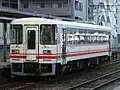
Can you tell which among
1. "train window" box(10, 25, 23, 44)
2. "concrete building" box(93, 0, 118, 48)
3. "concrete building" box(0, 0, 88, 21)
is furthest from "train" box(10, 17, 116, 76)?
"concrete building" box(93, 0, 118, 48)

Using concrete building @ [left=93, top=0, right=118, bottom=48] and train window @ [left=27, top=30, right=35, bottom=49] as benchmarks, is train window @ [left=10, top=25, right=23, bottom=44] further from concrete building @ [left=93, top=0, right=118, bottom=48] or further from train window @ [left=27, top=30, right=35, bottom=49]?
concrete building @ [left=93, top=0, right=118, bottom=48]

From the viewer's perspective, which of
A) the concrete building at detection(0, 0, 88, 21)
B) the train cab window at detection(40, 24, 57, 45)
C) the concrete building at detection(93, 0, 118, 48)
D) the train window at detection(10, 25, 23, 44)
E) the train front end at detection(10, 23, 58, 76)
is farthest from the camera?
the concrete building at detection(93, 0, 118, 48)

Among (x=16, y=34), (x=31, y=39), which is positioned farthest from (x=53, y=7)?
(x=31, y=39)

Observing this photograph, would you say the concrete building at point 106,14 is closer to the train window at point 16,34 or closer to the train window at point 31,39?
the train window at point 16,34

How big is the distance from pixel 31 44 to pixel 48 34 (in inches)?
37.9

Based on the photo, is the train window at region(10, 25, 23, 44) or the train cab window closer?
the train cab window

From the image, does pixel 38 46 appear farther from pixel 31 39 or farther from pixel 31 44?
pixel 31 39

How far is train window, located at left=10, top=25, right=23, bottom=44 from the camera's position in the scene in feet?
60.3

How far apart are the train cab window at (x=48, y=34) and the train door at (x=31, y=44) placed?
290mm

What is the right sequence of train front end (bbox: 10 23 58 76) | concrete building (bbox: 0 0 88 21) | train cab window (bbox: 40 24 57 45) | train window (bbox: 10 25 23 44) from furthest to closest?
concrete building (bbox: 0 0 88 21), train window (bbox: 10 25 23 44), train cab window (bbox: 40 24 57 45), train front end (bbox: 10 23 58 76)

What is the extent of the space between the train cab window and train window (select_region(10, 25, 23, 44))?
3.54 ft

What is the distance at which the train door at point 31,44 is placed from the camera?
1802 centimetres

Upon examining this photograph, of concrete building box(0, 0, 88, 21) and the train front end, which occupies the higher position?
concrete building box(0, 0, 88, 21)

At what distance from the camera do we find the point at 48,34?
1808cm
